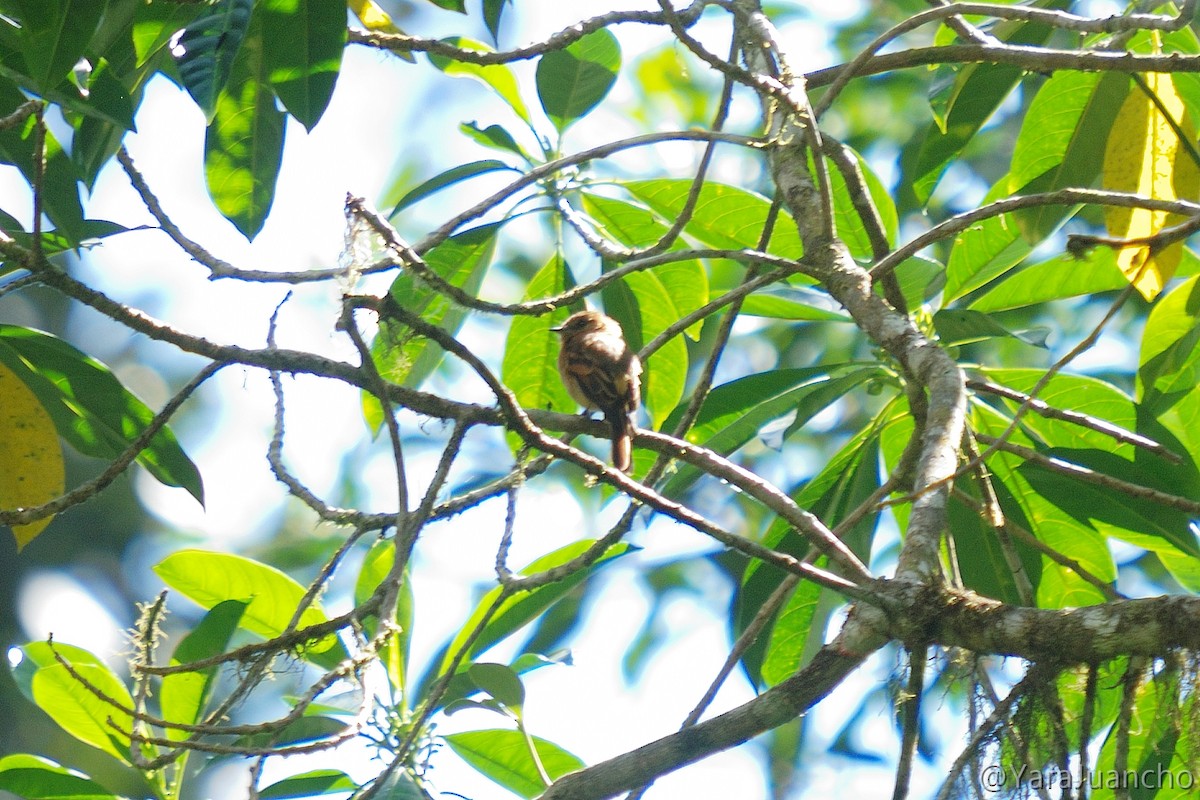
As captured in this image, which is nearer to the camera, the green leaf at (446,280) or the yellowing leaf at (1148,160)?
the yellowing leaf at (1148,160)

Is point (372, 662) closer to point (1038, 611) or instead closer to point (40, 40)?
point (1038, 611)

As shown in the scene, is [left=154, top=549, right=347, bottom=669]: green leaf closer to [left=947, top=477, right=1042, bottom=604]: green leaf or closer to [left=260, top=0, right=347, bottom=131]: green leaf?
[left=260, top=0, right=347, bottom=131]: green leaf

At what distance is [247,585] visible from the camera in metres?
3.30

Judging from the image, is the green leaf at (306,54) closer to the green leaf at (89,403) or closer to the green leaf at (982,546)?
the green leaf at (89,403)

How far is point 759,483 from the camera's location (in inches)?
84.8

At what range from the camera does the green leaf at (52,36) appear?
83.0 inches

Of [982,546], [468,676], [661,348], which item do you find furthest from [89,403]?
[982,546]

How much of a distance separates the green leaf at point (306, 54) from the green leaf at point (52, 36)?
466 millimetres

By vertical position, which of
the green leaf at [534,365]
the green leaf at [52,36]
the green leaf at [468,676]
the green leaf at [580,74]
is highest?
the green leaf at [580,74]

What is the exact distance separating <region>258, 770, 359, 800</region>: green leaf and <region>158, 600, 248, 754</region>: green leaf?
0.94 ft

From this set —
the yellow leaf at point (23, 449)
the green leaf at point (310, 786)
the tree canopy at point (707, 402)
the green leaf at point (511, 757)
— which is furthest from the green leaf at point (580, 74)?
the green leaf at point (310, 786)

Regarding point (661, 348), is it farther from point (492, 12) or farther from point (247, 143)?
point (247, 143)

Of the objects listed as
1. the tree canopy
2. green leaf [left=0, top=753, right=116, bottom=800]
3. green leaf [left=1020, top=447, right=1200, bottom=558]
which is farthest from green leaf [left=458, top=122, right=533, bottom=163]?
green leaf [left=0, top=753, right=116, bottom=800]

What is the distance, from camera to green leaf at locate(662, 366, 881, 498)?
319 centimetres
